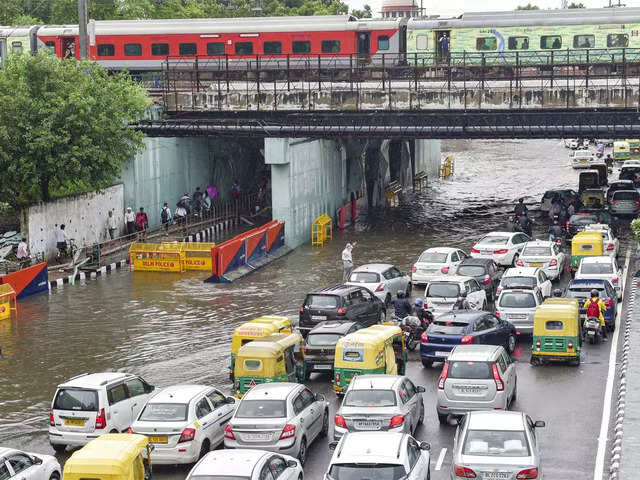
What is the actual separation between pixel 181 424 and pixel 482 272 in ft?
55.7

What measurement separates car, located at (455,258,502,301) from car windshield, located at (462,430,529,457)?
16.5 metres

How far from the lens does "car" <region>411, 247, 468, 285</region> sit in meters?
35.6

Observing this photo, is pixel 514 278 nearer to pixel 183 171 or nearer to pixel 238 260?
pixel 238 260

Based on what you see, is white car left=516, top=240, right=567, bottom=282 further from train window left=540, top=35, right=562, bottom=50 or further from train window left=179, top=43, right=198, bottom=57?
train window left=179, top=43, right=198, bottom=57

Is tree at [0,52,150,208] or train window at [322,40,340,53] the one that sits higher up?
train window at [322,40,340,53]

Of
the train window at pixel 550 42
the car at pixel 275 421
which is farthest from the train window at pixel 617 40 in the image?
the car at pixel 275 421

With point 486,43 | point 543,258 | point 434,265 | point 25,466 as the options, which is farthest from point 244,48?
point 25,466

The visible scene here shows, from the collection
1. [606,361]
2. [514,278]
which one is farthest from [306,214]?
[606,361]

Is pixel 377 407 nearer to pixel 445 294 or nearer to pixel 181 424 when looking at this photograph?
pixel 181 424

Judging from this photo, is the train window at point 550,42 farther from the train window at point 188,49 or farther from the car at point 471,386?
the car at point 471,386

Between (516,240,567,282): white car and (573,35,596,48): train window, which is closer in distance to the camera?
(516,240,567,282): white car

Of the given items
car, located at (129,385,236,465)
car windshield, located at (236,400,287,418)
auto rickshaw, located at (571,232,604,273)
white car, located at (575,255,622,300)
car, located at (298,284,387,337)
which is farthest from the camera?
auto rickshaw, located at (571,232,604,273)

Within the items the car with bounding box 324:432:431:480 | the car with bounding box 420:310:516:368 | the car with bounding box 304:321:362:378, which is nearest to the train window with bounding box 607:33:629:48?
the car with bounding box 420:310:516:368

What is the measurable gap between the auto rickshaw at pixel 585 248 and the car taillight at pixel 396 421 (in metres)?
19.2
